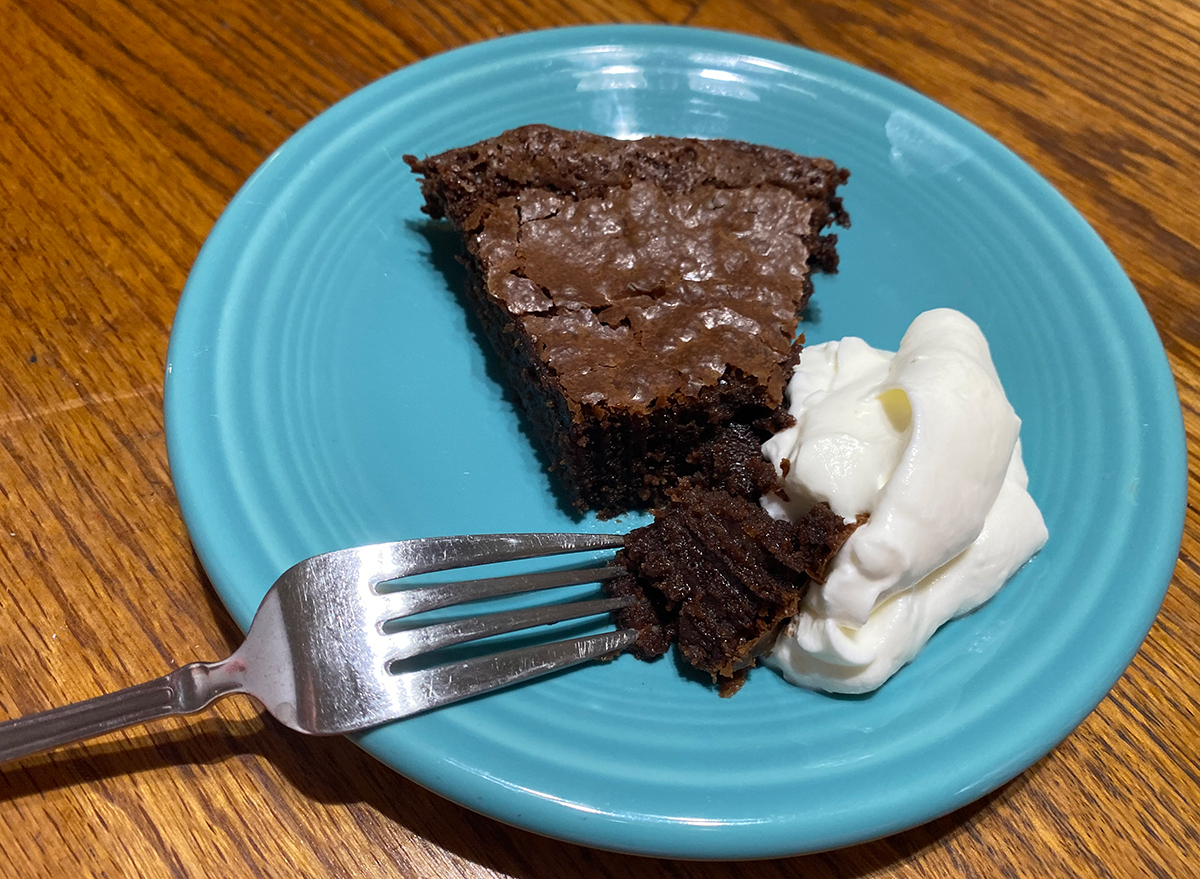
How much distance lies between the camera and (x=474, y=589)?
5.72ft

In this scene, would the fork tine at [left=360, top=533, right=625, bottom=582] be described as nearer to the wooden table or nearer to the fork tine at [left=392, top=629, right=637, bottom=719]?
the fork tine at [left=392, top=629, right=637, bottom=719]

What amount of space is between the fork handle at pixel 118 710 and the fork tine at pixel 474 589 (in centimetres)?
31

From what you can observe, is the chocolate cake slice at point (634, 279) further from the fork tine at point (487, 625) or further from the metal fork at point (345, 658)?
the metal fork at point (345, 658)

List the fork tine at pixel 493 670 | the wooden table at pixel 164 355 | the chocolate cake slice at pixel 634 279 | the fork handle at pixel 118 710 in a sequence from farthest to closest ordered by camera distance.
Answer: the chocolate cake slice at pixel 634 279, the wooden table at pixel 164 355, the fork tine at pixel 493 670, the fork handle at pixel 118 710

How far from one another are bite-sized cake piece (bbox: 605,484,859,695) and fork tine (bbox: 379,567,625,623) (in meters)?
0.09

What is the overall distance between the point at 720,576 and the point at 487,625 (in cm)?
51

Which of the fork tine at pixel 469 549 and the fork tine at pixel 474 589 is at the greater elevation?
the fork tine at pixel 469 549

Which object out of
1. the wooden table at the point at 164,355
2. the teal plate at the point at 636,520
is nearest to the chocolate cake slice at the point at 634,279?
the teal plate at the point at 636,520

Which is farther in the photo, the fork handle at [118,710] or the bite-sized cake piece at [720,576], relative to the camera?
the bite-sized cake piece at [720,576]

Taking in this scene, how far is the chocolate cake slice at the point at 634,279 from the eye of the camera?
6.65 ft

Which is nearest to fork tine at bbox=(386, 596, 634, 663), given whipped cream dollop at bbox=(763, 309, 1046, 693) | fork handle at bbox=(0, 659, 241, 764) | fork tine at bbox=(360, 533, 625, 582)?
fork tine at bbox=(360, 533, 625, 582)

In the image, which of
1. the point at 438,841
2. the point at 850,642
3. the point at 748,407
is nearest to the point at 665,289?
the point at 748,407

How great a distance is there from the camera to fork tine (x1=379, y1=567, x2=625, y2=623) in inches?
64.8

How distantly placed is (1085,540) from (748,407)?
2.78 feet
